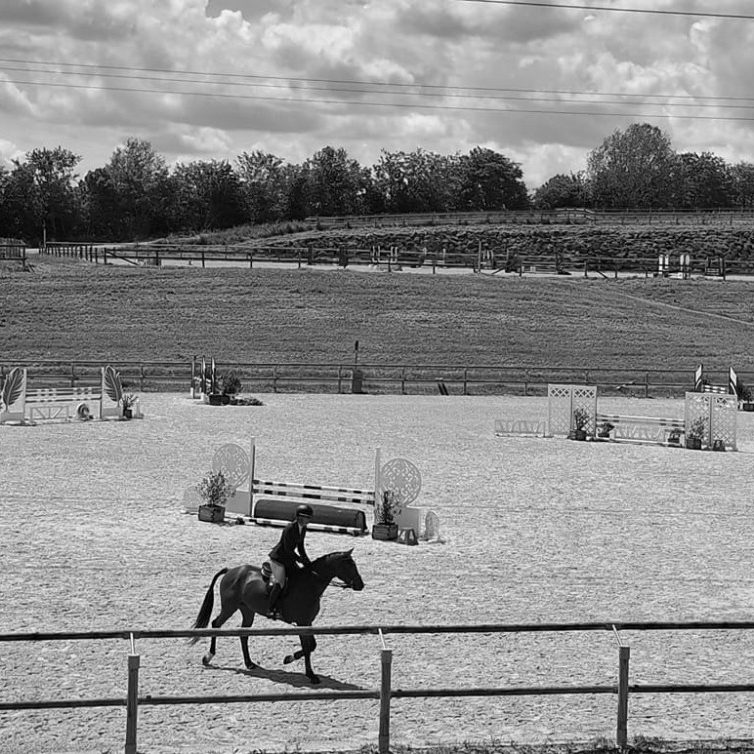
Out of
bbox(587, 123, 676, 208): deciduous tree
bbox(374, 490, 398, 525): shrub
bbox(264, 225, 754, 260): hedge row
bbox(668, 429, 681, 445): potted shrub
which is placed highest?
bbox(587, 123, 676, 208): deciduous tree

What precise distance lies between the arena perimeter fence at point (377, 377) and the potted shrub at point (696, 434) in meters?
15.2

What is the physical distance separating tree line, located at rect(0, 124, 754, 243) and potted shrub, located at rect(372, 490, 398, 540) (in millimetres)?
86705

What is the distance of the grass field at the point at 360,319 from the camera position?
47.6 meters

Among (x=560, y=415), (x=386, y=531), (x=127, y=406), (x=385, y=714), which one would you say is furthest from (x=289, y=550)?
(x=127, y=406)

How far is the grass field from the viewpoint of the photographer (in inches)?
1873

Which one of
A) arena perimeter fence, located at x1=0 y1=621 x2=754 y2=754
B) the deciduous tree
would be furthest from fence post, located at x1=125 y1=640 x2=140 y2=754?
the deciduous tree

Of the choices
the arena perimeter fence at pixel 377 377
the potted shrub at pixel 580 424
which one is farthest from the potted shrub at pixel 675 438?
the arena perimeter fence at pixel 377 377

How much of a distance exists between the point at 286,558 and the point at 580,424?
775 inches

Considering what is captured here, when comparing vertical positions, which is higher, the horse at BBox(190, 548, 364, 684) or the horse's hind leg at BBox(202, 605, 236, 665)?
the horse at BBox(190, 548, 364, 684)

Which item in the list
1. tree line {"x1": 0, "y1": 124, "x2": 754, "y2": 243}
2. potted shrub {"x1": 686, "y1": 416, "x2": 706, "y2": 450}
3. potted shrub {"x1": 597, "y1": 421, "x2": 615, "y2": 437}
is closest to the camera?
potted shrub {"x1": 686, "y1": 416, "x2": 706, "y2": 450}

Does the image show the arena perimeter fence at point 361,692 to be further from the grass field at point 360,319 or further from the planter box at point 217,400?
the grass field at point 360,319

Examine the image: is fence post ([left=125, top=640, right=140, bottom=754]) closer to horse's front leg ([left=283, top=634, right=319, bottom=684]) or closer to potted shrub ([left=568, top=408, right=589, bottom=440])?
horse's front leg ([left=283, top=634, right=319, bottom=684])

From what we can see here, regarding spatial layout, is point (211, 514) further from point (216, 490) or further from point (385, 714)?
point (385, 714)

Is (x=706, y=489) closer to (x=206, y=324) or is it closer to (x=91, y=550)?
(x=91, y=550)
